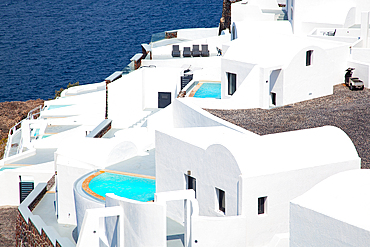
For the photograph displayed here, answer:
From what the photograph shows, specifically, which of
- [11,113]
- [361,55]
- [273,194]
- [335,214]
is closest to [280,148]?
[273,194]

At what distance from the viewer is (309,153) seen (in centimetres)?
1881

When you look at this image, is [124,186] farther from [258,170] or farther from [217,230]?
[258,170]

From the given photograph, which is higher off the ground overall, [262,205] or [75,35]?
[262,205]

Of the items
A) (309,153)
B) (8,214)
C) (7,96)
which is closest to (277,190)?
(309,153)

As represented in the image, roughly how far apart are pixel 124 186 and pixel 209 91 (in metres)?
13.0

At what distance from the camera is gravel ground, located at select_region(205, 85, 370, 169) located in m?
24.6

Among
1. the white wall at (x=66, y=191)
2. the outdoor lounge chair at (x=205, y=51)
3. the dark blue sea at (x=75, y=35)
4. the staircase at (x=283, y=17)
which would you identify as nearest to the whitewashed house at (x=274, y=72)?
the white wall at (x=66, y=191)

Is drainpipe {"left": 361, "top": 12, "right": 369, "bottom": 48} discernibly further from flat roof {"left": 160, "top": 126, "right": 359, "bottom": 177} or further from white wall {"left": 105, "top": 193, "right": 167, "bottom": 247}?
white wall {"left": 105, "top": 193, "right": 167, "bottom": 247}

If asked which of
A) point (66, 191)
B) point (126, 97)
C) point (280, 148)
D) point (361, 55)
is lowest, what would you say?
point (66, 191)

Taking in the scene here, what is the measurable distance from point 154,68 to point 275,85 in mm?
14504

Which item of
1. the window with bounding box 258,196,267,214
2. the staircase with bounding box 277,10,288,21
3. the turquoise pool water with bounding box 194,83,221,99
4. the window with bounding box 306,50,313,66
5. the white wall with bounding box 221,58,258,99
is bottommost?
the window with bounding box 258,196,267,214

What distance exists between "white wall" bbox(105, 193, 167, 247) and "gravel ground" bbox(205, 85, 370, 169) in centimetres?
804

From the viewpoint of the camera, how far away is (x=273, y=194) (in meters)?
18.0

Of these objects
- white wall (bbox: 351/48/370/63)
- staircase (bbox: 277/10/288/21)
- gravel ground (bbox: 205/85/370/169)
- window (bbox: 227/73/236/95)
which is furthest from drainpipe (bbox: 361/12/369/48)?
window (bbox: 227/73/236/95)
